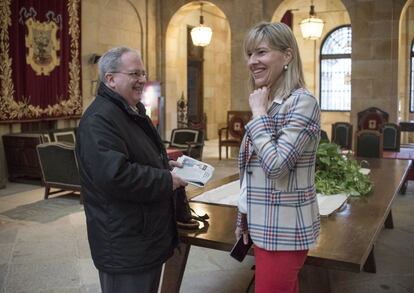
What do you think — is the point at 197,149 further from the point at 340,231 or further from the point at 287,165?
the point at 287,165

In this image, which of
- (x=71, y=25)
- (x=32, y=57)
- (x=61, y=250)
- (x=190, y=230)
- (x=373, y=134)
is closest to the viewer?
(x=190, y=230)

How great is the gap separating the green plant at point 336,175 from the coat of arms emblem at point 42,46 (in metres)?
6.10

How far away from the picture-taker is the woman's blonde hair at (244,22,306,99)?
1581 millimetres

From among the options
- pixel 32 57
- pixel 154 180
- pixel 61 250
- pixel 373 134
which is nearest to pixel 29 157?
pixel 32 57

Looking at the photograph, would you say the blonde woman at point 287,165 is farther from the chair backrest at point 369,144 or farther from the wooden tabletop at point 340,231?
the chair backrest at point 369,144

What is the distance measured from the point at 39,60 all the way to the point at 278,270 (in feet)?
24.8

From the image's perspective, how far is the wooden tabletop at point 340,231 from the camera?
1.99m

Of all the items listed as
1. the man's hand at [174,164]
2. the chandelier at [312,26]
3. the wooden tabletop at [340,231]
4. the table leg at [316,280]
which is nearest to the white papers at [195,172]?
the man's hand at [174,164]

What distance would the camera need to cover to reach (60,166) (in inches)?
254

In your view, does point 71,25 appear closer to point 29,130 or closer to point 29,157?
point 29,130

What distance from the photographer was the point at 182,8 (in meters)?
11.1

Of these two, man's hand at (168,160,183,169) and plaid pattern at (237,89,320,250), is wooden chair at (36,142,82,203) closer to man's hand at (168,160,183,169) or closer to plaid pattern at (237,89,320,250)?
man's hand at (168,160,183,169)

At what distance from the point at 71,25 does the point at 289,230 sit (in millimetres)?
8093

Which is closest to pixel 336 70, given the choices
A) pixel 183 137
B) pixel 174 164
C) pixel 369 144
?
pixel 183 137
